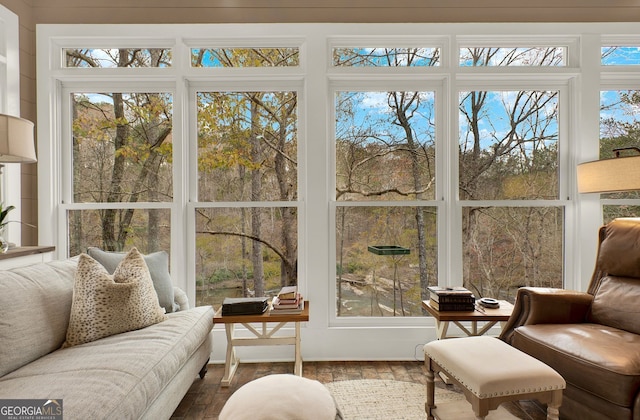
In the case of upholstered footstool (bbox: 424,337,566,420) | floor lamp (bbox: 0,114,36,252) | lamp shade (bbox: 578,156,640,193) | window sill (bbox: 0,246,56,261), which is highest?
floor lamp (bbox: 0,114,36,252)

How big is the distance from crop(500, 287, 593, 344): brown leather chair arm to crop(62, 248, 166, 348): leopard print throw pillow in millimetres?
2325

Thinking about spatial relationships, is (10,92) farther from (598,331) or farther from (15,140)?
(598,331)

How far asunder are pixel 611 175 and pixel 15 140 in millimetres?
3838

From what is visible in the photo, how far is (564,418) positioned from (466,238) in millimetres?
1447

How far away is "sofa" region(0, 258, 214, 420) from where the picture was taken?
4.46 ft

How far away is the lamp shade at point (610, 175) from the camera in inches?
90.1

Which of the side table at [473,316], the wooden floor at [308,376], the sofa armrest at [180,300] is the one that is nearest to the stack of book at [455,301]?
the side table at [473,316]

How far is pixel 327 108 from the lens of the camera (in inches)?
118

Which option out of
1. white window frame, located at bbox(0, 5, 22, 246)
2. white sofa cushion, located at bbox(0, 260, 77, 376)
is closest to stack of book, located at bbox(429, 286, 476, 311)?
white sofa cushion, located at bbox(0, 260, 77, 376)

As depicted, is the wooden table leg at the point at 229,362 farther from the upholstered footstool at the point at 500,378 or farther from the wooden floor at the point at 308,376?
the upholstered footstool at the point at 500,378

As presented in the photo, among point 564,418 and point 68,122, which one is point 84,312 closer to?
point 68,122

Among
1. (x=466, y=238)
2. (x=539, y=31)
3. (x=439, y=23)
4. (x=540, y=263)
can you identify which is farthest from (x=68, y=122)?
(x=540, y=263)

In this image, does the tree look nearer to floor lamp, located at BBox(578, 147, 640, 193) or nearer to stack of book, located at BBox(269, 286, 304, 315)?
stack of book, located at BBox(269, 286, 304, 315)

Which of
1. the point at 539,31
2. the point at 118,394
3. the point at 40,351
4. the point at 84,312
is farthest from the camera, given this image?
the point at 539,31
